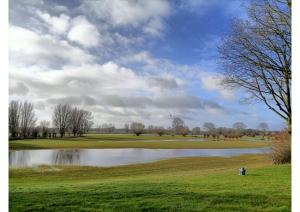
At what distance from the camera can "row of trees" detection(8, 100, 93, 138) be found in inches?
1556

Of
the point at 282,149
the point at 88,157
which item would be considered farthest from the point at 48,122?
the point at 282,149

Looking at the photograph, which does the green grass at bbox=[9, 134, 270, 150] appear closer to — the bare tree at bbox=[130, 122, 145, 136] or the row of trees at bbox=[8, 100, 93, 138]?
the row of trees at bbox=[8, 100, 93, 138]

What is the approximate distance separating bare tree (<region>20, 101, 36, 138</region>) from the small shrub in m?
33.4

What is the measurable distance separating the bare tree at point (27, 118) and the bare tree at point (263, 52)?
1484 inches

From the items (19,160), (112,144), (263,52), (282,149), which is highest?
(263,52)

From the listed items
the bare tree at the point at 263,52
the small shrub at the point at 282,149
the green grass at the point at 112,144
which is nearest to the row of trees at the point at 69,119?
the green grass at the point at 112,144

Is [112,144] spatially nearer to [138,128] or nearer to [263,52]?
[138,128]

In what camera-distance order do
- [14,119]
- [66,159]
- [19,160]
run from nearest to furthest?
[19,160], [66,159], [14,119]

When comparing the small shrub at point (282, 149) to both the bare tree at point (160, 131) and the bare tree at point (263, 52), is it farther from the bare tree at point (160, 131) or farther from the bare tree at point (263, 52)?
the bare tree at point (160, 131)

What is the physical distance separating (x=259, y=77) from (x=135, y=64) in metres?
2.73

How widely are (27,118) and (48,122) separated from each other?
25.8 feet

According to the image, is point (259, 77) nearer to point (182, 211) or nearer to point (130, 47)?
point (130, 47)

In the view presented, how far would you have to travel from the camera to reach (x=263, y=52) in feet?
20.1

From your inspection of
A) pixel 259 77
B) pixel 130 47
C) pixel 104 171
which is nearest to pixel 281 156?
pixel 104 171
